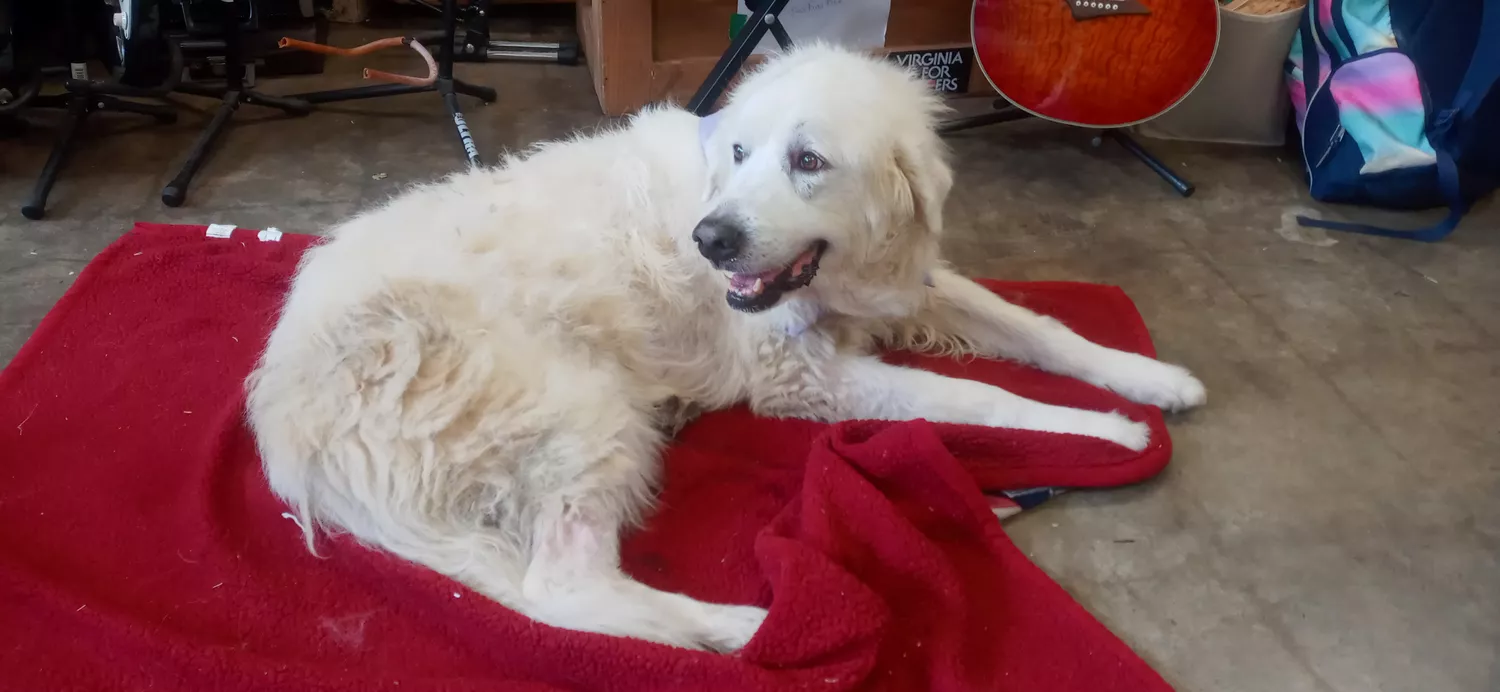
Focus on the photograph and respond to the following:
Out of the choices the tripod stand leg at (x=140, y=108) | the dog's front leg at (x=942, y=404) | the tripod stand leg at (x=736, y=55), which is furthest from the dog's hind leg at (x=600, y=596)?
the tripod stand leg at (x=140, y=108)

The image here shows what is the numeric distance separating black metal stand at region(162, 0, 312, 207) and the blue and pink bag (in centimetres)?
441

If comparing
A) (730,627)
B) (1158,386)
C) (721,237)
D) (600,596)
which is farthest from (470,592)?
(1158,386)

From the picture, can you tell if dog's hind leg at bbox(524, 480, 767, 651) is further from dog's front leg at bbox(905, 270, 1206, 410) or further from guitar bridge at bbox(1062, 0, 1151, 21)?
guitar bridge at bbox(1062, 0, 1151, 21)

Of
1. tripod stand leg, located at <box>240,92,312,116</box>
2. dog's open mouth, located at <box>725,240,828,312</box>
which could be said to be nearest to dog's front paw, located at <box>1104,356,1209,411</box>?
dog's open mouth, located at <box>725,240,828,312</box>

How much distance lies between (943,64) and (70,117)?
384cm

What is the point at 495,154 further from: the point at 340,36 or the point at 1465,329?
the point at 1465,329

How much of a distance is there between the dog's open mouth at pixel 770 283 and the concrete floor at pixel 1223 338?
795 millimetres

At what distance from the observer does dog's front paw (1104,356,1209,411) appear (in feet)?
8.29

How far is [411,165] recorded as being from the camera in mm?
4043

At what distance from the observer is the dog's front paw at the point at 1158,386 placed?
8.29 feet

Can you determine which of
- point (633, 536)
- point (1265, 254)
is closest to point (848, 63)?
point (633, 536)

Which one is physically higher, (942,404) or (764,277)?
(764,277)

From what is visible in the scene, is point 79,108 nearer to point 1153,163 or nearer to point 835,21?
point 835,21

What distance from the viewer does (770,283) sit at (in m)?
2.14
